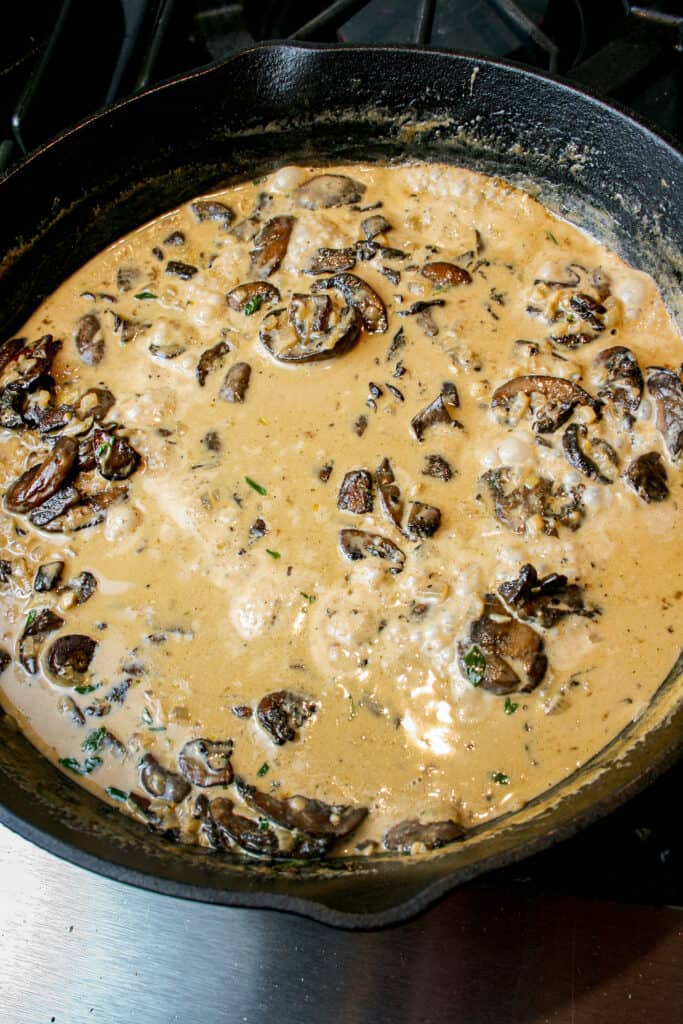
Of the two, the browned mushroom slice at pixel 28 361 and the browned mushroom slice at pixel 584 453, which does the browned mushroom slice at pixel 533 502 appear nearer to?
the browned mushroom slice at pixel 584 453

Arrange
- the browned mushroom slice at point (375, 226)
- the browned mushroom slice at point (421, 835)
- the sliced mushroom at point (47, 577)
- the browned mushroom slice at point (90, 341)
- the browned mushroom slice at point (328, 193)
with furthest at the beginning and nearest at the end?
the browned mushroom slice at point (328, 193)
the browned mushroom slice at point (375, 226)
the browned mushroom slice at point (90, 341)
the sliced mushroom at point (47, 577)
the browned mushroom slice at point (421, 835)

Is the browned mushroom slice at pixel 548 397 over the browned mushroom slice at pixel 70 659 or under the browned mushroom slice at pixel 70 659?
over

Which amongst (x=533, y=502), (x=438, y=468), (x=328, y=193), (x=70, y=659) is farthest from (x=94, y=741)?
(x=328, y=193)

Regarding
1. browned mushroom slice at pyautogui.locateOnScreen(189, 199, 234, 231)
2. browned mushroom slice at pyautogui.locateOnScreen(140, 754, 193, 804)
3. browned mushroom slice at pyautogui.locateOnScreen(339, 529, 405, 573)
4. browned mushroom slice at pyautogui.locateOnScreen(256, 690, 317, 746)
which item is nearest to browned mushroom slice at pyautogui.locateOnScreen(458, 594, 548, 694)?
browned mushroom slice at pyautogui.locateOnScreen(339, 529, 405, 573)

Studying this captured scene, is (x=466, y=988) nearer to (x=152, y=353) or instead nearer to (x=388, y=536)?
(x=388, y=536)

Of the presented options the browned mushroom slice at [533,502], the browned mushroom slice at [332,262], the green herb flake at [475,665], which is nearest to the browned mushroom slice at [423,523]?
the browned mushroom slice at [533,502]

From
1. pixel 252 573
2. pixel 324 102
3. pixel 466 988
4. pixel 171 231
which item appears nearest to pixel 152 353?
pixel 171 231
